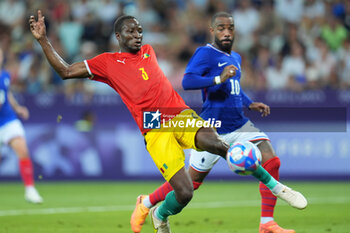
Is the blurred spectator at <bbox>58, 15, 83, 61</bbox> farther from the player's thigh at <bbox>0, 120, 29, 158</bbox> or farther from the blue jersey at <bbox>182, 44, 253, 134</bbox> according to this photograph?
the blue jersey at <bbox>182, 44, 253, 134</bbox>

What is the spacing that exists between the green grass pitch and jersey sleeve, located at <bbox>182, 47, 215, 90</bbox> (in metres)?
1.95

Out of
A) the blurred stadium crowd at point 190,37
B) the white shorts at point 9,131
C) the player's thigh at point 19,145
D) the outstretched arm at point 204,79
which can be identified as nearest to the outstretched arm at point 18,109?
the white shorts at point 9,131

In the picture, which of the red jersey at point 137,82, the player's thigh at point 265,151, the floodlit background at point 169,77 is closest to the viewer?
the red jersey at point 137,82

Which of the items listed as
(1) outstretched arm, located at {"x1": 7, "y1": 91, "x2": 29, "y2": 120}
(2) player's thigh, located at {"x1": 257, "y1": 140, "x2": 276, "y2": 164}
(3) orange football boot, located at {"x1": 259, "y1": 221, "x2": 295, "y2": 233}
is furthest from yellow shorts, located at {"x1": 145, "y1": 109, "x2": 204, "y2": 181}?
(1) outstretched arm, located at {"x1": 7, "y1": 91, "x2": 29, "y2": 120}

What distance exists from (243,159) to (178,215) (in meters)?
3.69

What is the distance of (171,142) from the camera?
7438 mm

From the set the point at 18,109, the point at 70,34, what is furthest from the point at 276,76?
the point at 18,109

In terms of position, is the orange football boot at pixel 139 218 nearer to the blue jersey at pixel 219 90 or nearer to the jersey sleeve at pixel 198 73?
the blue jersey at pixel 219 90

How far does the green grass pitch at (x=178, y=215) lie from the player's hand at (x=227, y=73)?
214 cm

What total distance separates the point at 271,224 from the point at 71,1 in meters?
12.7

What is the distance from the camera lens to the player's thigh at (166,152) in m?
7.28

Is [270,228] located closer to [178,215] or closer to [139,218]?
[139,218]

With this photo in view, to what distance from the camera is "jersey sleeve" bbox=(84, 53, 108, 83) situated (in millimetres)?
7590

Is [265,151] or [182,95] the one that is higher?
[265,151]
